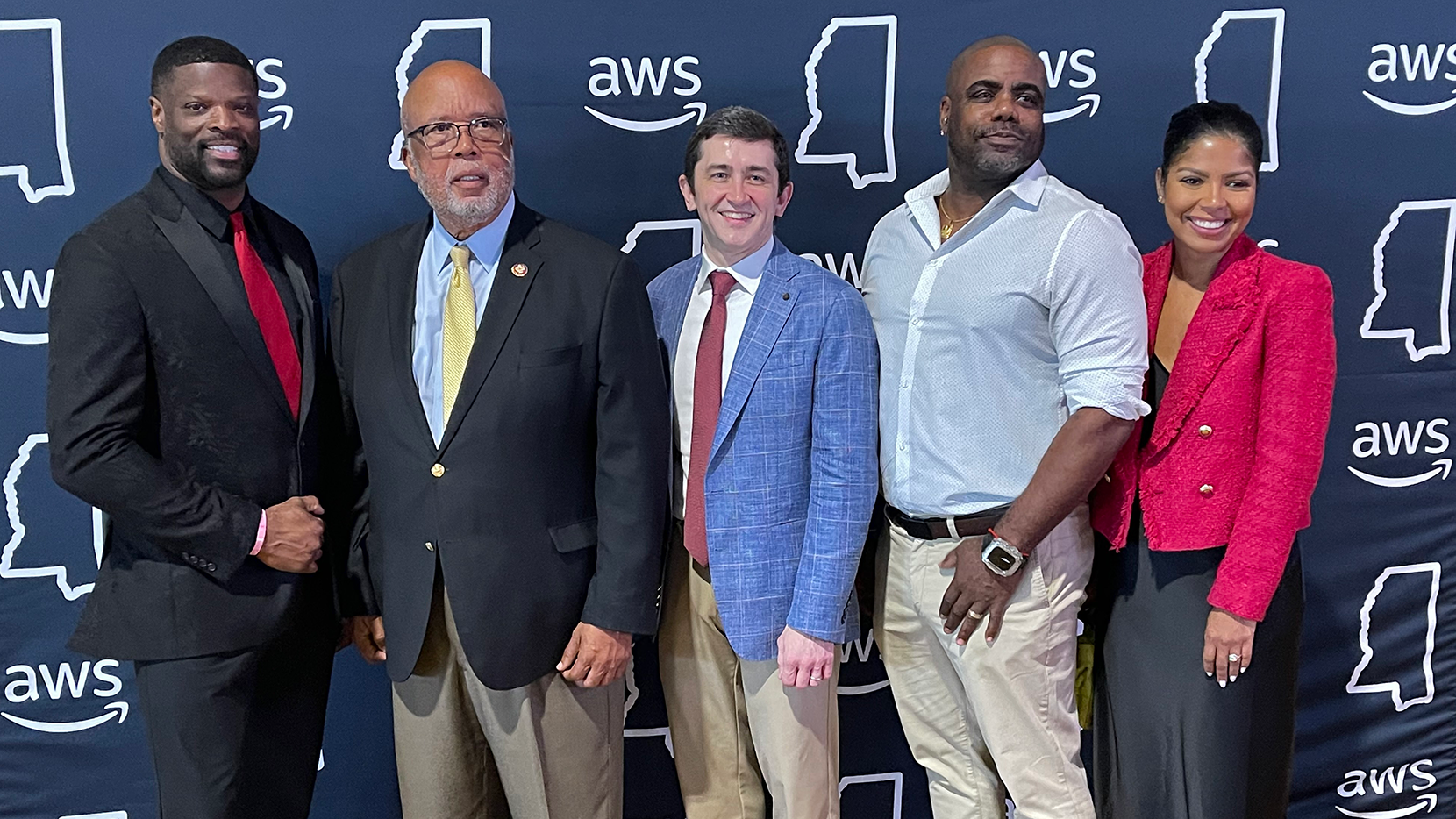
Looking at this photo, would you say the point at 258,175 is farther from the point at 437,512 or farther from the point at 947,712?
the point at 947,712

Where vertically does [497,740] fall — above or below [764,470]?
below

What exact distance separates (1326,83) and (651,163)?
1684 mm

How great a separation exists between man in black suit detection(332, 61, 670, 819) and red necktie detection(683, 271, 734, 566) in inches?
4.0

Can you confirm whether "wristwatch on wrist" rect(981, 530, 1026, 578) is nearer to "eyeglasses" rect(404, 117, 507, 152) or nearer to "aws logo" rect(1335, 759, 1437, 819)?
"eyeglasses" rect(404, 117, 507, 152)

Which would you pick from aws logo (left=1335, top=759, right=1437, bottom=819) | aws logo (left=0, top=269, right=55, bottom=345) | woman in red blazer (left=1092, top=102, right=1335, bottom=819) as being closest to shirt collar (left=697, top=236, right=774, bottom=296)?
woman in red blazer (left=1092, top=102, right=1335, bottom=819)

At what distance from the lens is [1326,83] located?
2807 mm

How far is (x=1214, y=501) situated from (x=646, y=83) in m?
1.56

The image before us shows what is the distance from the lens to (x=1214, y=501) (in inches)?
80.7

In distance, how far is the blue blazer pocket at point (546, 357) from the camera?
195 centimetres

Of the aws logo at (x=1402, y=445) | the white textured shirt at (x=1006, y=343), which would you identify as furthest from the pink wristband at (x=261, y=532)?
the aws logo at (x=1402, y=445)

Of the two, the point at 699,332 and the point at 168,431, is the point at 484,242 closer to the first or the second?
the point at 699,332

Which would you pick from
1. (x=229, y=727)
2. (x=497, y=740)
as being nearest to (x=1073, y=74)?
(x=497, y=740)

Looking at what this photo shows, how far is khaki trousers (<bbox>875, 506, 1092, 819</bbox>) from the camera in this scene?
2100mm

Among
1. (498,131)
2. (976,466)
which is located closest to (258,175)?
(498,131)
